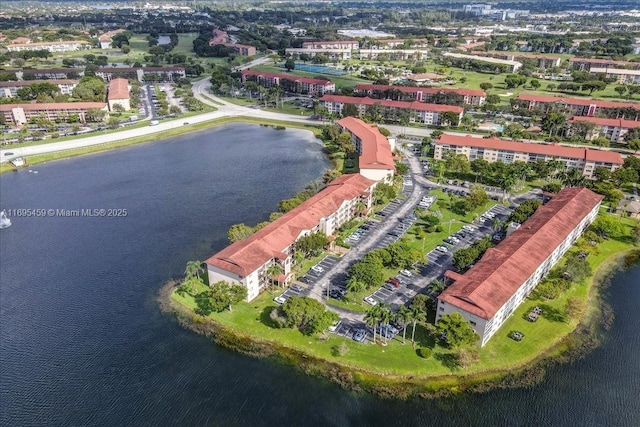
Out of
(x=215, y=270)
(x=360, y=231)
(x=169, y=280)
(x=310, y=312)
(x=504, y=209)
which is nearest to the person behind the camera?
(x=310, y=312)

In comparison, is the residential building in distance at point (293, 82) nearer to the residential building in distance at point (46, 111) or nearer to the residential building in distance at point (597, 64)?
the residential building in distance at point (46, 111)

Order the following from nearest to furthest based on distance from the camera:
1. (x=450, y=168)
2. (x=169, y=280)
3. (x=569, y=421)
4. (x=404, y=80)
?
(x=569, y=421), (x=169, y=280), (x=450, y=168), (x=404, y=80)

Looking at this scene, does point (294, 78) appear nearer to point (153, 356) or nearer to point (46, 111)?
point (46, 111)

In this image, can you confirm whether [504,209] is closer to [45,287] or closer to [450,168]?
[450,168]

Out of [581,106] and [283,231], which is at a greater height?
[283,231]

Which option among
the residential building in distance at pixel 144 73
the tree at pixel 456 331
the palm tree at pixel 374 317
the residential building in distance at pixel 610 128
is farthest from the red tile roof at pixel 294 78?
the tree at pixel 456 331

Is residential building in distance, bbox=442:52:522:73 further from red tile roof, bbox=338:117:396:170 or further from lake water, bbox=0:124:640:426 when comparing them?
lake water, bbox=0:124:640:426

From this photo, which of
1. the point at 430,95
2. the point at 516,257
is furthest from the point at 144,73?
the point at 516,257

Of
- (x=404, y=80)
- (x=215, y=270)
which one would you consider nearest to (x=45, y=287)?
(x=215, y=270)
